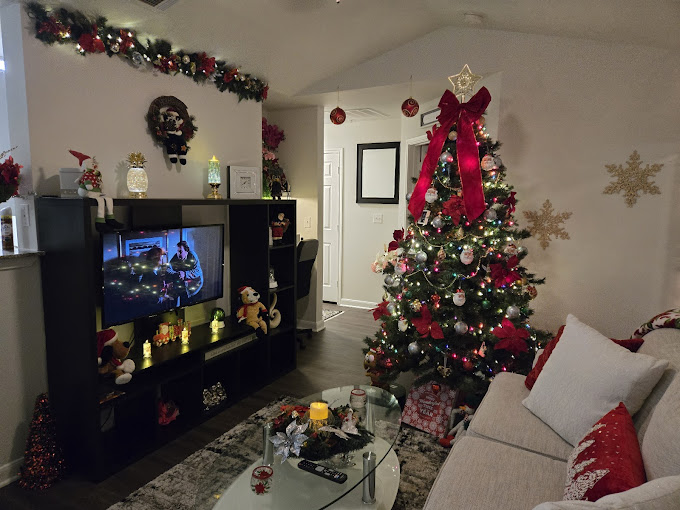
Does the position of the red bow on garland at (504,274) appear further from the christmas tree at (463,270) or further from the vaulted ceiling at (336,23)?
the vaulted ceiling at (336,23)

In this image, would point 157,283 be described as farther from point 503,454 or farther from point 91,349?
point 503,454

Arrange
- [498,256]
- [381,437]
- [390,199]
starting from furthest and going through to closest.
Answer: [390,199] → [498,256] → [381,437]

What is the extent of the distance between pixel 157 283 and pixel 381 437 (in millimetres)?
1666

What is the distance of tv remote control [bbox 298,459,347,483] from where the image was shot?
68.9 inches

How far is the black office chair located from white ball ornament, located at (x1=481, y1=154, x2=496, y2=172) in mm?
2020

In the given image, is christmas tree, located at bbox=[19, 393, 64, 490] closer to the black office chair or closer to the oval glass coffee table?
the oval glass coffee table

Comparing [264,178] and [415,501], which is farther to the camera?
[264,178]

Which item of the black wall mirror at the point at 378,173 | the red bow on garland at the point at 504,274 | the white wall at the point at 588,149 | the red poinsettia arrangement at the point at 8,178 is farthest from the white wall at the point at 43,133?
the black wall mirror at the point at 378,173

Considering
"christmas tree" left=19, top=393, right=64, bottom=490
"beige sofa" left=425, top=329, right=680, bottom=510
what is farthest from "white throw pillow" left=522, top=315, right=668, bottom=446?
"christmas tree" left=19, top=393, right=64, bottom=490

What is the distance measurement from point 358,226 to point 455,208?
3150 mm

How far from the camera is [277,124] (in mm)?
4816

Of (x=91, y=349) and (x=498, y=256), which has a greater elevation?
(x=498, y=256)

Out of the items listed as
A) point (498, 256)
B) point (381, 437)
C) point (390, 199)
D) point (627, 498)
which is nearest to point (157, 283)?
point (381, 437)

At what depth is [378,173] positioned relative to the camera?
575cm
